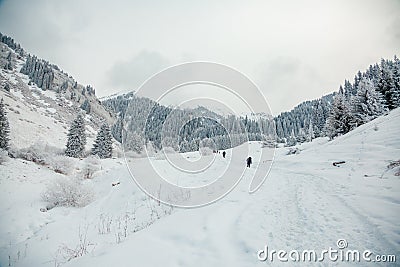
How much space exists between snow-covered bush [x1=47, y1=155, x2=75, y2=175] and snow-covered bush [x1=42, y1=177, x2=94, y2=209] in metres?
15.3

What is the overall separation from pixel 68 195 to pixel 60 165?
1770cm

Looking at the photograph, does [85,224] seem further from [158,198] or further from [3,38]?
[3,38]

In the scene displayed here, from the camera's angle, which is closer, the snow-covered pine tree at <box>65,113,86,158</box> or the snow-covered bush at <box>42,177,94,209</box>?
the snow-covered bush at <box>42,177,94,209</box>

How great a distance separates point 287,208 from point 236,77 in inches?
238

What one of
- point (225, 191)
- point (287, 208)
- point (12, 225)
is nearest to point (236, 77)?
point (225, 191)

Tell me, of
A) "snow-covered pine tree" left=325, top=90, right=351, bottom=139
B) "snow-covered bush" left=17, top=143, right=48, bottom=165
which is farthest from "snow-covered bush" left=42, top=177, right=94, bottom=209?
"snow-covered pine tree" left=325, top=90, right=351, bottom=139

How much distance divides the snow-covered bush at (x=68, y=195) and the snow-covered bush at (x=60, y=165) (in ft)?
50.3

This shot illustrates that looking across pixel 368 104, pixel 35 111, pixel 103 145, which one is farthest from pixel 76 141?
pixel 368 104

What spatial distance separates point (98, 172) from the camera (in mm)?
30766

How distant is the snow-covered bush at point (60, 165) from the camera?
2944cm

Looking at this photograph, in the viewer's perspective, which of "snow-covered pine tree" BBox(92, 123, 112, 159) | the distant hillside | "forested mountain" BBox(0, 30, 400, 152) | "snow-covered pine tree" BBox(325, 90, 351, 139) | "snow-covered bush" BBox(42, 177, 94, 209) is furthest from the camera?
the distant hillside

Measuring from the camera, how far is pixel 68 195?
15000 millimetres

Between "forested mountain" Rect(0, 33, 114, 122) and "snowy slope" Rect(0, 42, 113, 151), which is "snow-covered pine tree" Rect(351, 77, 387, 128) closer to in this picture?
"snowy slope" Rect(0, 42, 113, 151)

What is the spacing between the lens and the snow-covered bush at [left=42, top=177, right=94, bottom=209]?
1495 cm
